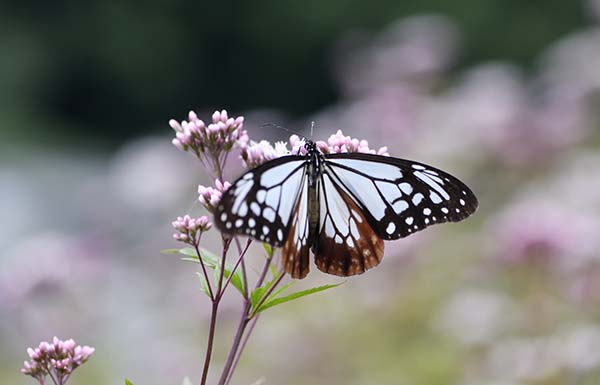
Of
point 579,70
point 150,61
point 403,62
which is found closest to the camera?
point 403,62

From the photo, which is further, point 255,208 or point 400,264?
point 400,264

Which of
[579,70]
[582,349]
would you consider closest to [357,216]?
[582,349]

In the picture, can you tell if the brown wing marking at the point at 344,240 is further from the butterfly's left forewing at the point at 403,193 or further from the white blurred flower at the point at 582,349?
the white blurred flower at the point at 582,349

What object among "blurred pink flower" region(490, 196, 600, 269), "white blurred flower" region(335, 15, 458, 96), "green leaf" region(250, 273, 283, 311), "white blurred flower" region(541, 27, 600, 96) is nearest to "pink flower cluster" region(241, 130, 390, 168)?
"green leaf" region(250, 273, 283, 311)

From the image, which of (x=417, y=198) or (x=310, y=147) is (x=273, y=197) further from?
(x=417, y=198)

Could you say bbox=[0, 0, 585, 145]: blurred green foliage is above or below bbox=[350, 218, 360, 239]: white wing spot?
above

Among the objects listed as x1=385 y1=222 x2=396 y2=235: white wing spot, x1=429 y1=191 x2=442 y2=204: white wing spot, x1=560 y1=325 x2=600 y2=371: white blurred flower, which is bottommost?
x1=385 y1=222 x2=396 y2=235: white wing spot

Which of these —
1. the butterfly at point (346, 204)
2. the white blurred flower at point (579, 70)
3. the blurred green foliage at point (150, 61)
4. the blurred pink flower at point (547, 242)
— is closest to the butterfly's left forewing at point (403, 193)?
the butterfly at point (346, 204)

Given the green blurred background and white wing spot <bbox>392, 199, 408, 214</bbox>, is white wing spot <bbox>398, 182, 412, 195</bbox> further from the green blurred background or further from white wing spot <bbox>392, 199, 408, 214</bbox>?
the green blurred background

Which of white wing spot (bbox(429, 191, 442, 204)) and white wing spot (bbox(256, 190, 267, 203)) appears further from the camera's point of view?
white wing spot (bbox(429, 191, 442, 204))
